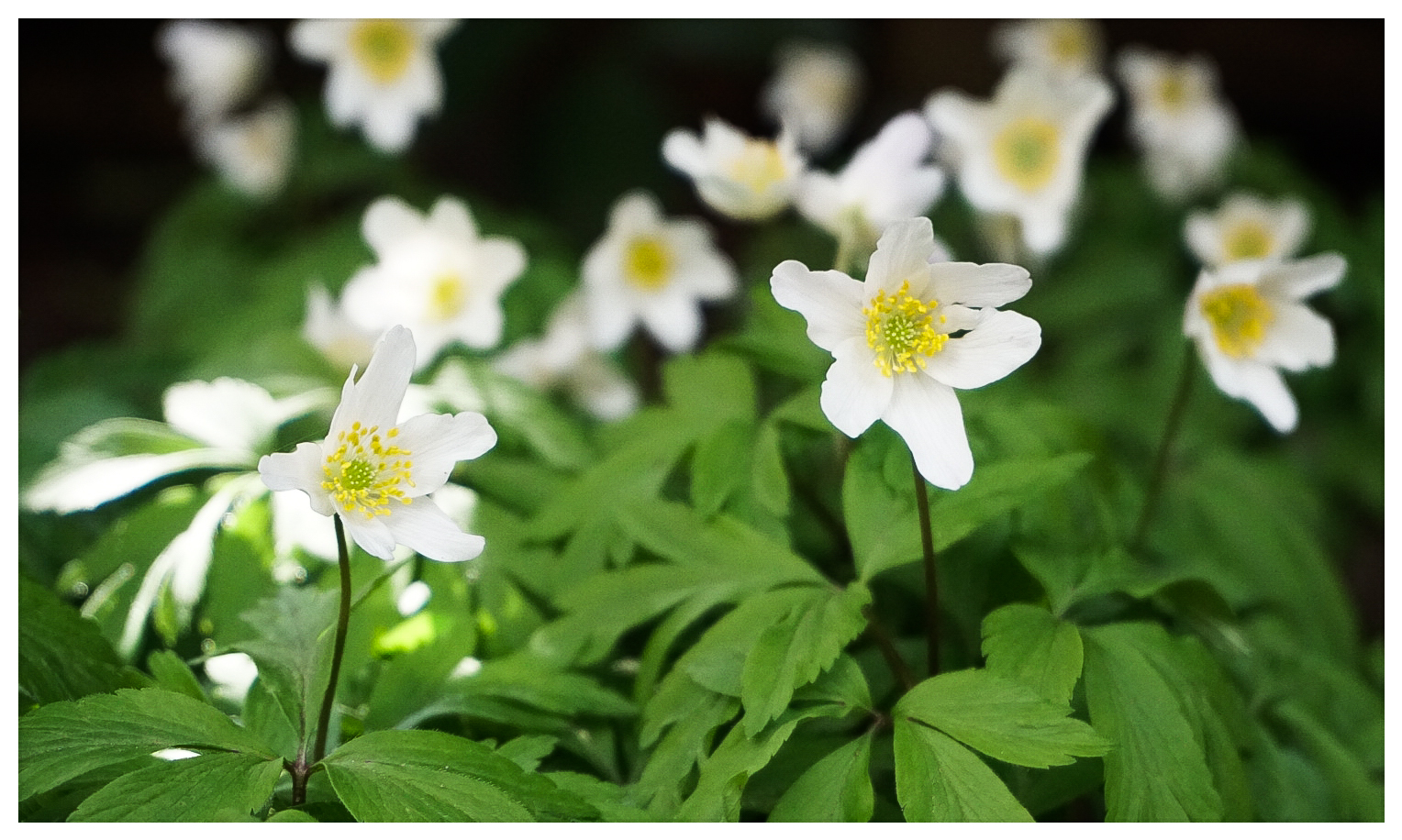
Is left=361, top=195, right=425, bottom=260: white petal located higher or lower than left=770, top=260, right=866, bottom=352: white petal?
higher

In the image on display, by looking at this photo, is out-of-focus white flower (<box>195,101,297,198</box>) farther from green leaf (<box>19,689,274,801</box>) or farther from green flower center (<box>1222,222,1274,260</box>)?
green flower center (<box>1222,222,1274,260</box>)

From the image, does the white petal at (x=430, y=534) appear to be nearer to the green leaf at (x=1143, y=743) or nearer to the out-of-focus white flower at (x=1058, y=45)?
the green leaf at (x=1143, y=743)

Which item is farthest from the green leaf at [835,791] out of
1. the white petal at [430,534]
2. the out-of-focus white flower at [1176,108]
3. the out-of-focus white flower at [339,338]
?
the out-of-focus white flower at [1176,108]

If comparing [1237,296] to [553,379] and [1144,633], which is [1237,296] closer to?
[1144,633]

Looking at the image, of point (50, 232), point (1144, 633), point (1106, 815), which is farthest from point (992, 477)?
point (50, 232)

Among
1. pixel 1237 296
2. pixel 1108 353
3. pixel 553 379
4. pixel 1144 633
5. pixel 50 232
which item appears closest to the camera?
pixel 1144 633

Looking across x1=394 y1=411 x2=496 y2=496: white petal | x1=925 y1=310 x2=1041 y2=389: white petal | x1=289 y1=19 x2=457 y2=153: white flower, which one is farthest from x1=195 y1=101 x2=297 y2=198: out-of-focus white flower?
x1=925 y1=310 x2=1041 y2=389: white petal

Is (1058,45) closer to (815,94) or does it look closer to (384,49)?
(815,94)
